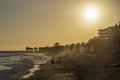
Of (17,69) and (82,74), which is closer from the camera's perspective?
(82,74)

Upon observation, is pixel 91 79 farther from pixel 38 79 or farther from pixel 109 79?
pixel 38 79

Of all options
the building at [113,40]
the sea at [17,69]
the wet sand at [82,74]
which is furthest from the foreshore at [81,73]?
the building at [113,40]

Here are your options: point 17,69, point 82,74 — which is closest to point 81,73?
point 82,74

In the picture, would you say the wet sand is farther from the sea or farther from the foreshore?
the sea

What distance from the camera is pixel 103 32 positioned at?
638 feet

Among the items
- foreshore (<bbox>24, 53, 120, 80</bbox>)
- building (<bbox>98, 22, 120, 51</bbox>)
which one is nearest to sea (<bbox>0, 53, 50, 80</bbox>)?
foreshore (<bbox>24, 53, 120, 80</bbox>)

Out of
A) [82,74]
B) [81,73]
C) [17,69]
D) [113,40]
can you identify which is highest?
[113,40]

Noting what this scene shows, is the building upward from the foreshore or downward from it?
upward

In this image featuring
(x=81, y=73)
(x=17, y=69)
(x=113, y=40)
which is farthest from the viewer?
(x=113, y=40)

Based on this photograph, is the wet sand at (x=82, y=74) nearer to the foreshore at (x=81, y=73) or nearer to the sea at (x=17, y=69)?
the foreshore at (x=81, y=73)

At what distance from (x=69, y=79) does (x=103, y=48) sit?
91387 mm

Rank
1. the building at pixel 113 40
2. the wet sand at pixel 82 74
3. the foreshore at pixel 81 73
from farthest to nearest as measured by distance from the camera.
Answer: the building at pixel 113 40 → the foreshore at pixel 81 73 → the wet sand at pixel 82 74

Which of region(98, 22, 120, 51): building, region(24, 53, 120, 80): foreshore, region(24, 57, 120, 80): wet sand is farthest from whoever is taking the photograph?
region(98, 22, 120, 51): building

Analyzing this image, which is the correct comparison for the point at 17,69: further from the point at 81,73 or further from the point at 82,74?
the point at 82,74
